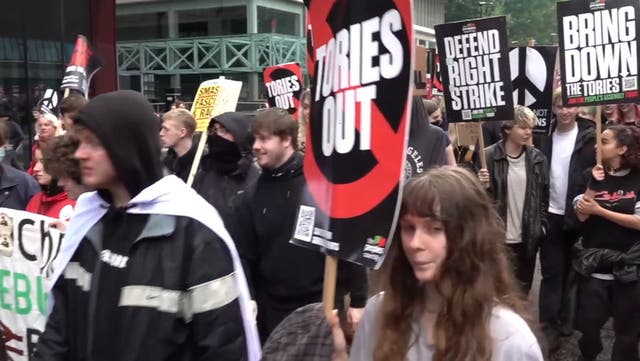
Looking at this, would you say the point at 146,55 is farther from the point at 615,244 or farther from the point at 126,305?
the point at 126,305

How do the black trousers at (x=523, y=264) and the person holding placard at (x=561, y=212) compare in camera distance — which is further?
the black trousers at (x=523, y=264)

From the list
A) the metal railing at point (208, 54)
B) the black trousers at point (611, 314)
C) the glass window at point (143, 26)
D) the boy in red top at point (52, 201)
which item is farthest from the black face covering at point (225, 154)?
the glass window at point (143, 26)

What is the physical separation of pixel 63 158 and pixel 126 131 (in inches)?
57.1

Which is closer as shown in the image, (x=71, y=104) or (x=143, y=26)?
(x=71, y=104)

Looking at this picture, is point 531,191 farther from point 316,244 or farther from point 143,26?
point 143,26

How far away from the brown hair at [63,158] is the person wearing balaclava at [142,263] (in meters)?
1.15

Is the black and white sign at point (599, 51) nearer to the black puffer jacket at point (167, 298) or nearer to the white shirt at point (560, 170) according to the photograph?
the white shirt at point (560, 170)

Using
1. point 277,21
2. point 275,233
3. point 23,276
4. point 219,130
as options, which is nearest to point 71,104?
point 219,130

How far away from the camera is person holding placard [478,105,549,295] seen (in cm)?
596

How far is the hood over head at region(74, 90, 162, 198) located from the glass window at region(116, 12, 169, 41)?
30378 mm

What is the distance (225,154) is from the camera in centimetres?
494

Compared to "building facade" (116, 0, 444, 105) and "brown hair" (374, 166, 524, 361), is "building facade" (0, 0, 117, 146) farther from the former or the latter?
"building facade" (116, 0, 444, 105)

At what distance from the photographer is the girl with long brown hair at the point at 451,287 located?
199 cm

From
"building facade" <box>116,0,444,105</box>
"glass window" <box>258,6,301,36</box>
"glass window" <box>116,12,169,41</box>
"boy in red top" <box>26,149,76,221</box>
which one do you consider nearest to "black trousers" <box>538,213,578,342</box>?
"boy in red top" <box>26,149,76,221</box>
